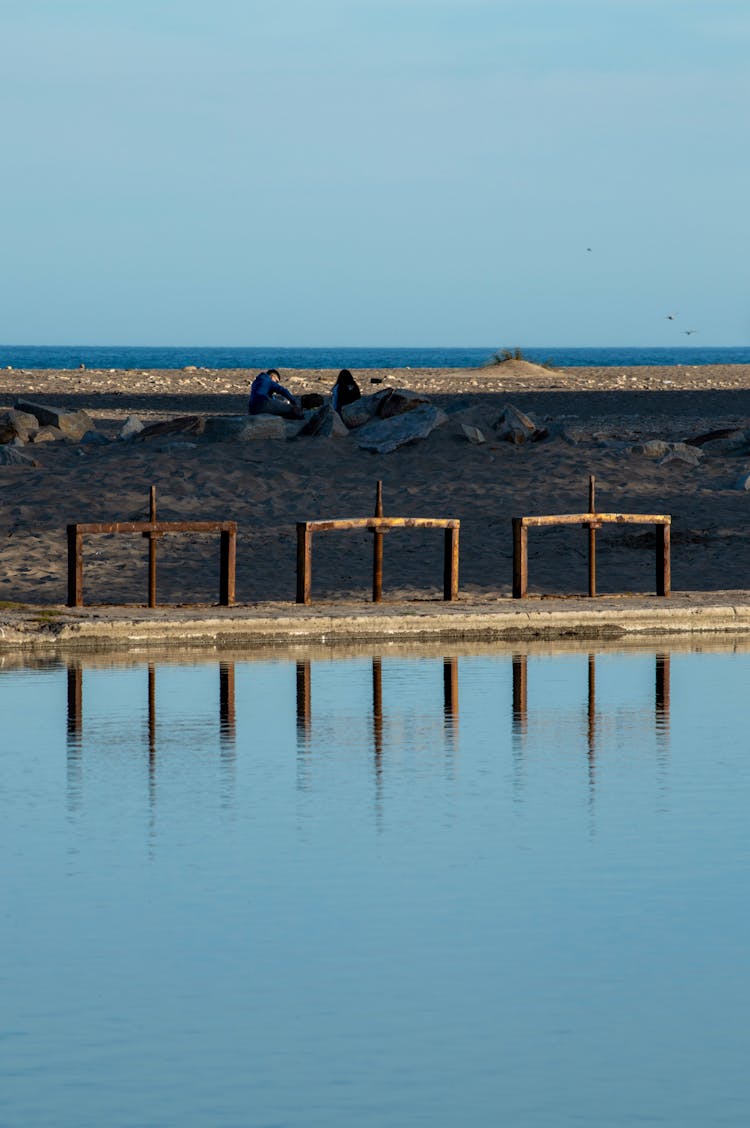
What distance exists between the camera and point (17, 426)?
3397 centimetres

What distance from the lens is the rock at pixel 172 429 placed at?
109ft

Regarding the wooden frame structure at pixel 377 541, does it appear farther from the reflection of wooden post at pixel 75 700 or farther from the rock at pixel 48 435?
the rock at pixel 48 435

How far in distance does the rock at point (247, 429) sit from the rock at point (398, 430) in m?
1.24

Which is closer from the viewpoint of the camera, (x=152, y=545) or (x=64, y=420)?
(x=152, y=545)

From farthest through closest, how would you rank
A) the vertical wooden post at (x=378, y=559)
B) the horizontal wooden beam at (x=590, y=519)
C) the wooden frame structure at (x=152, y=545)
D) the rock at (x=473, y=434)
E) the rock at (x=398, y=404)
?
the rock at (x=398, y=404), the rock at (x=473, y=434), the horizontal wooden beam at (x=590, y=519), the vertical wooden post at (x=378, y=559), the wooden frame structure at (x=152, y=545)

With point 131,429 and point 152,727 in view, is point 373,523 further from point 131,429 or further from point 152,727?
point 131,429

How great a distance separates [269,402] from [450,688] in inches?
742

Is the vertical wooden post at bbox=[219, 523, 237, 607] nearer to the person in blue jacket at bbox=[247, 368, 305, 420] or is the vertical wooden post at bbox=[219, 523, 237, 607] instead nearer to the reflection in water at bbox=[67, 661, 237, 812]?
the reflection in water at bbox=[67, 661, 237, 812]

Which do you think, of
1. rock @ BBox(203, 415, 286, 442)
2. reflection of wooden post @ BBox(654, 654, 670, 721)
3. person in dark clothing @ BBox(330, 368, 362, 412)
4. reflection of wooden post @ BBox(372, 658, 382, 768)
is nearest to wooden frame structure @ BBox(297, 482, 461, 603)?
reflection of wooden post @ BBox(372, 658, 382, 768)

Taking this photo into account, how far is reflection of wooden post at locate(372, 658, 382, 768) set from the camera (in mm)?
13602

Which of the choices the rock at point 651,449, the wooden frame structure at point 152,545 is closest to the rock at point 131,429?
the rock at point 651,449

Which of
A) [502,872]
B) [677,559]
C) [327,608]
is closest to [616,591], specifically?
→ [677,559]

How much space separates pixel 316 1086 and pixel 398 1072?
0.29m

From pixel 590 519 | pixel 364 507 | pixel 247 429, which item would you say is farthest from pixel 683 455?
pixel 590 519
